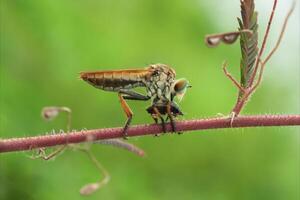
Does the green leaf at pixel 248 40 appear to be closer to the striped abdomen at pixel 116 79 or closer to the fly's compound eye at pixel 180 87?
the fly's compound eye at pixel 180 87

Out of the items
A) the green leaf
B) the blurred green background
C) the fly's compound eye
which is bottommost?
the blurred green background

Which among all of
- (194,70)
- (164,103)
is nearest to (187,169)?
(194,70)

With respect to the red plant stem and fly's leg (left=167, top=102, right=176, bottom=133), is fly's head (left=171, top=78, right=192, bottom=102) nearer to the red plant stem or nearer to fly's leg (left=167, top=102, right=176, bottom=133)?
fly's leg (left=167, top=102, right=176, bottom=133)

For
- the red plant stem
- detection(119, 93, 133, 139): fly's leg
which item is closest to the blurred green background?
detection(119, 93, 133, 139): fly's leg

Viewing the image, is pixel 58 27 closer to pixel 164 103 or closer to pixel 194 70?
pixel 194 70

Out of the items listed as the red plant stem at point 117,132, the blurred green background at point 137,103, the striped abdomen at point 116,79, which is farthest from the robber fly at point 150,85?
the blurred green background at point 137,103

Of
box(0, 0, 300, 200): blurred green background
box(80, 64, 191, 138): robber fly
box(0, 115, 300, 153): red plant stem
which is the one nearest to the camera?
box(0, 115, 300, 153): red plant stem
